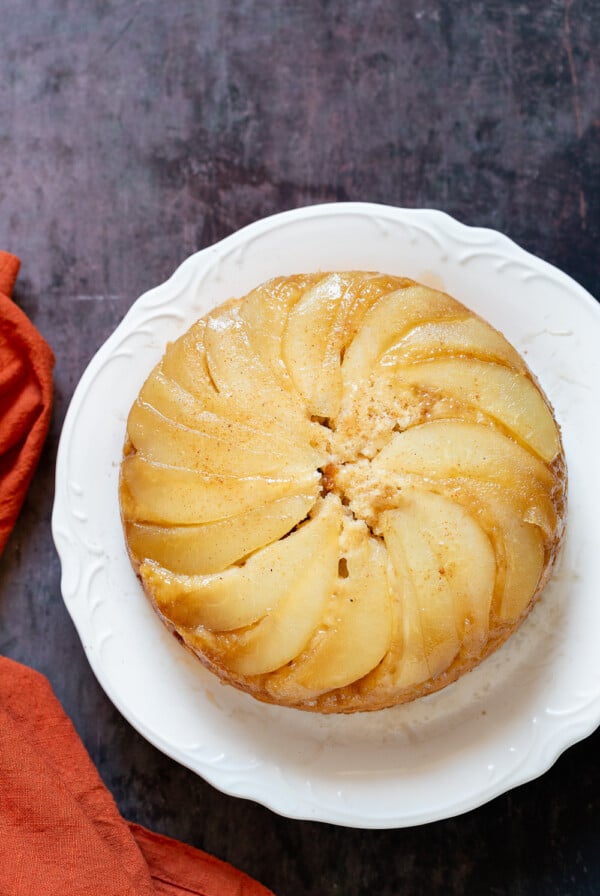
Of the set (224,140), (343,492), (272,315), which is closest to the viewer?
(343,492)

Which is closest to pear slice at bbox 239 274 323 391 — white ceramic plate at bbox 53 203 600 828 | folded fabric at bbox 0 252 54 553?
white ceramic plate at bbox 53 203 600 828

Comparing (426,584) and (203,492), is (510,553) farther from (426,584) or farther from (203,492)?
(203,492)

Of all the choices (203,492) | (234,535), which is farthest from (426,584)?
(203,492)

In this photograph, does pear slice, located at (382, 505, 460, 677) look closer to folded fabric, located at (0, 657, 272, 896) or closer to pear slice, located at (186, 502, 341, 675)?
pear slice, located at (186, 502, 341, 675)

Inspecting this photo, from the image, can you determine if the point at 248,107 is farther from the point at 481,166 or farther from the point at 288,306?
the point at 288,306

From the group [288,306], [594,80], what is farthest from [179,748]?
[594,80]
